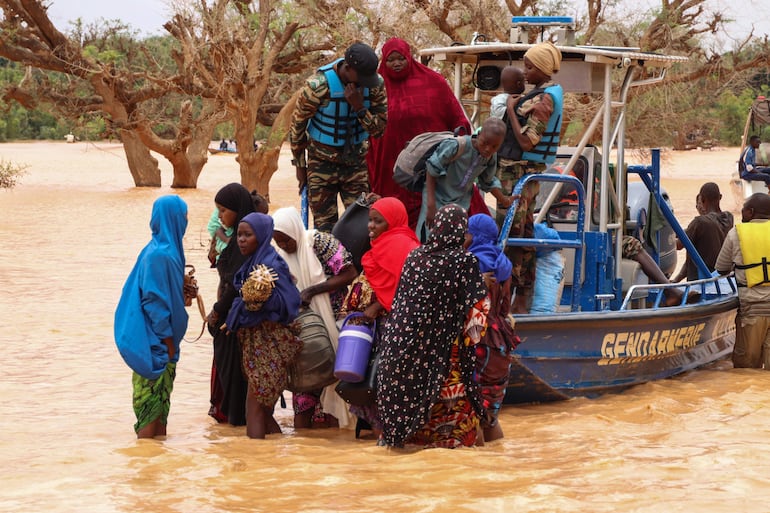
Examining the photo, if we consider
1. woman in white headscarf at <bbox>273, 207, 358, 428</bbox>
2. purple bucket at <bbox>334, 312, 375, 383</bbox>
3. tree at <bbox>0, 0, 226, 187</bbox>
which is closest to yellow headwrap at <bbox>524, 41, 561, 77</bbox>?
woman in white headscarf at <bbox>273, 207, 358, 428</bbox>

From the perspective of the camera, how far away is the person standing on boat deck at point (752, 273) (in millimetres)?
8336

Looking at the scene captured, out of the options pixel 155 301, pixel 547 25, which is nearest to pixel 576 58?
pixel 547 25

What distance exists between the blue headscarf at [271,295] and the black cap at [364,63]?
63.7 inches

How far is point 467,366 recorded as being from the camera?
5.55 metres

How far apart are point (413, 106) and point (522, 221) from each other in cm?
111

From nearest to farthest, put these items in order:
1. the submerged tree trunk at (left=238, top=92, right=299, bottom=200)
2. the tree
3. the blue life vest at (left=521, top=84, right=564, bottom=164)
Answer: the blue life vest at (left=521, top=84, right=564, bottom=164) → the submerged tree trunk at (left=238, top=92, right=299, bottom=200) → the tree

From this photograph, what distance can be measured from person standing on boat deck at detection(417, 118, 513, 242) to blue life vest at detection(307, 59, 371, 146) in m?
0.76

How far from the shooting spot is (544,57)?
23.1ft

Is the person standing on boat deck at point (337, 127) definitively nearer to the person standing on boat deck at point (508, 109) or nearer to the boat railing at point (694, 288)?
the person standing on boat deck at point (508, 109)

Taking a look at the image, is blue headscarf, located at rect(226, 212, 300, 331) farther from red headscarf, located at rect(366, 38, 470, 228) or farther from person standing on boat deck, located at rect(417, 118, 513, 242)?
red headscarf, located at rect(366, 38, 470, 228)

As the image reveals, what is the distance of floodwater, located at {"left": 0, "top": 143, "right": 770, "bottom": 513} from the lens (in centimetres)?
476

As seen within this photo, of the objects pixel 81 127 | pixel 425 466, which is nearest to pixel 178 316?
pixel 425 466

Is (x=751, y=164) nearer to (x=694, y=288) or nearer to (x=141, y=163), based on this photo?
(x=694, y=288)

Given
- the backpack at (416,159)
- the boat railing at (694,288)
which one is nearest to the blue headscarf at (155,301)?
the backpack at (416,159)
